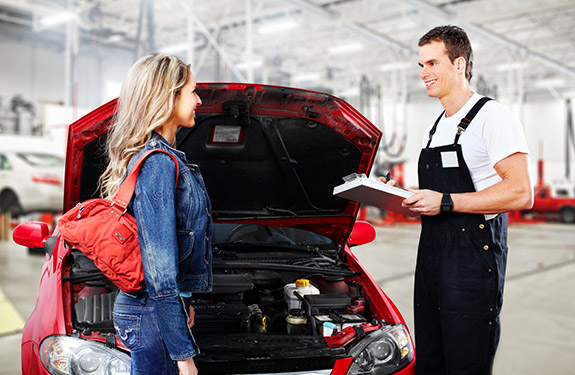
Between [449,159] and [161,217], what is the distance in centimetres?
96

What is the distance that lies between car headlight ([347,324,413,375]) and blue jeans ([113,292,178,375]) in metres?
0.79

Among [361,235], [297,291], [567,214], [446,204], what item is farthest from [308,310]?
[567,214]

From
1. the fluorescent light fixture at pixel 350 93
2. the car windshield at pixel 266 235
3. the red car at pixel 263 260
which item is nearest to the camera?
the red car at pixel 263 260

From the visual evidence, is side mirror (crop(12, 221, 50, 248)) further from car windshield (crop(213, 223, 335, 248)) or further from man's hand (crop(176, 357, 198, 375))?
man's hand (crop(176, 357, 198, 375))

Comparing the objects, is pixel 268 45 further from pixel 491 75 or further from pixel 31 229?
pixel 31 229

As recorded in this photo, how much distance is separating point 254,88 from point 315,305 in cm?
98

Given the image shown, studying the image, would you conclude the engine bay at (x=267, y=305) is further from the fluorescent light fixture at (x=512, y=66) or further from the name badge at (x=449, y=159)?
the fluorescent light fixture at (x=512, y=66)

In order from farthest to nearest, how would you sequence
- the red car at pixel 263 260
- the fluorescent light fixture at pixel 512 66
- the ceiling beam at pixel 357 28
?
the fluorescent light fixture at pixel 512 66 → the ceiling beam at pixel 357 28 → the red car at pixel 263 260

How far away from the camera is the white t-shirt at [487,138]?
154 centimetres

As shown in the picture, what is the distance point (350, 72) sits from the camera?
63.3 feet

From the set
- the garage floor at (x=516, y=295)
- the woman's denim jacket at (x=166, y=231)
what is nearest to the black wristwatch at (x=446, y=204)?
the woman's denim jacket at (x=166, y=231)

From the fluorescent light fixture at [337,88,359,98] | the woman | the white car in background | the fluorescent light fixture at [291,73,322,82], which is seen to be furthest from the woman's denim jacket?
the fluorescent light fixture at [337,88,359,98]

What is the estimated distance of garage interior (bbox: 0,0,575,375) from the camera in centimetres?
504

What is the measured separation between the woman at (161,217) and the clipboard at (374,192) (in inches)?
21.1
